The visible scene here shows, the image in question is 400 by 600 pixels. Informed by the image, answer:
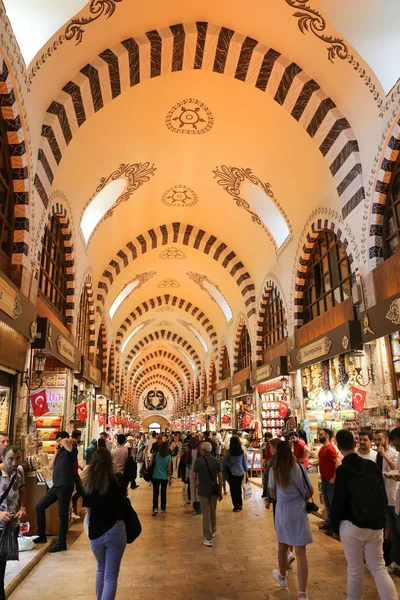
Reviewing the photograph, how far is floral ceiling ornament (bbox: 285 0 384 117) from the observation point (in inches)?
224

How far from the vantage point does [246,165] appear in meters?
Answer: 9.25

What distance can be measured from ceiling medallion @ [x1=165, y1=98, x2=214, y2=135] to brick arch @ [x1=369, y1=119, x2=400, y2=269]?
3.62 meters

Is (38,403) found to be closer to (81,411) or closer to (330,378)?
(81,411)

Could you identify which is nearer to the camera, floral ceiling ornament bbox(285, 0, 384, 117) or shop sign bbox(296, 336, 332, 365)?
floral ceiling ornament bbox(285, 0, 384, 117)

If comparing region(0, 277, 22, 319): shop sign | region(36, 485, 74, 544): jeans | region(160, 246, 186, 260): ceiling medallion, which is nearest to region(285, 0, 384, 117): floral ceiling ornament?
region(0, 277, 22, 319): shop sign

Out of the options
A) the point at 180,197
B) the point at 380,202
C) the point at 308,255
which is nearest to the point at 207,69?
the point at 380,202

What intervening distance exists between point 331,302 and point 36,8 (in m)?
6.14

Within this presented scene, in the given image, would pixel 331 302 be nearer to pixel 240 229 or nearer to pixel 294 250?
pixel 294 250

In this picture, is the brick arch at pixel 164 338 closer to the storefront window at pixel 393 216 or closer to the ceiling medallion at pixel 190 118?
the ceiling medallion at pixel 190 118

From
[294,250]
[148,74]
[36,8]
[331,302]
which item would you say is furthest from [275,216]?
[36,8]

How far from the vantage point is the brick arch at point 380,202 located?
5754 millimetres

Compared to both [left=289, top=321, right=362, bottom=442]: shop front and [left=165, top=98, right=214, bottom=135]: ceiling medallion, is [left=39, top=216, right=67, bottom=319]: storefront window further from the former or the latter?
[left=289, top=321, right=362, bottom=442]: shop front

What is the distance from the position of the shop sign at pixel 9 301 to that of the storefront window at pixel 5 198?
631mm

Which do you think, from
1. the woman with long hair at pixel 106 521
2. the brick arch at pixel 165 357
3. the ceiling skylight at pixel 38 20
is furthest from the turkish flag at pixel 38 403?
the brick arch at pixel 165 357
